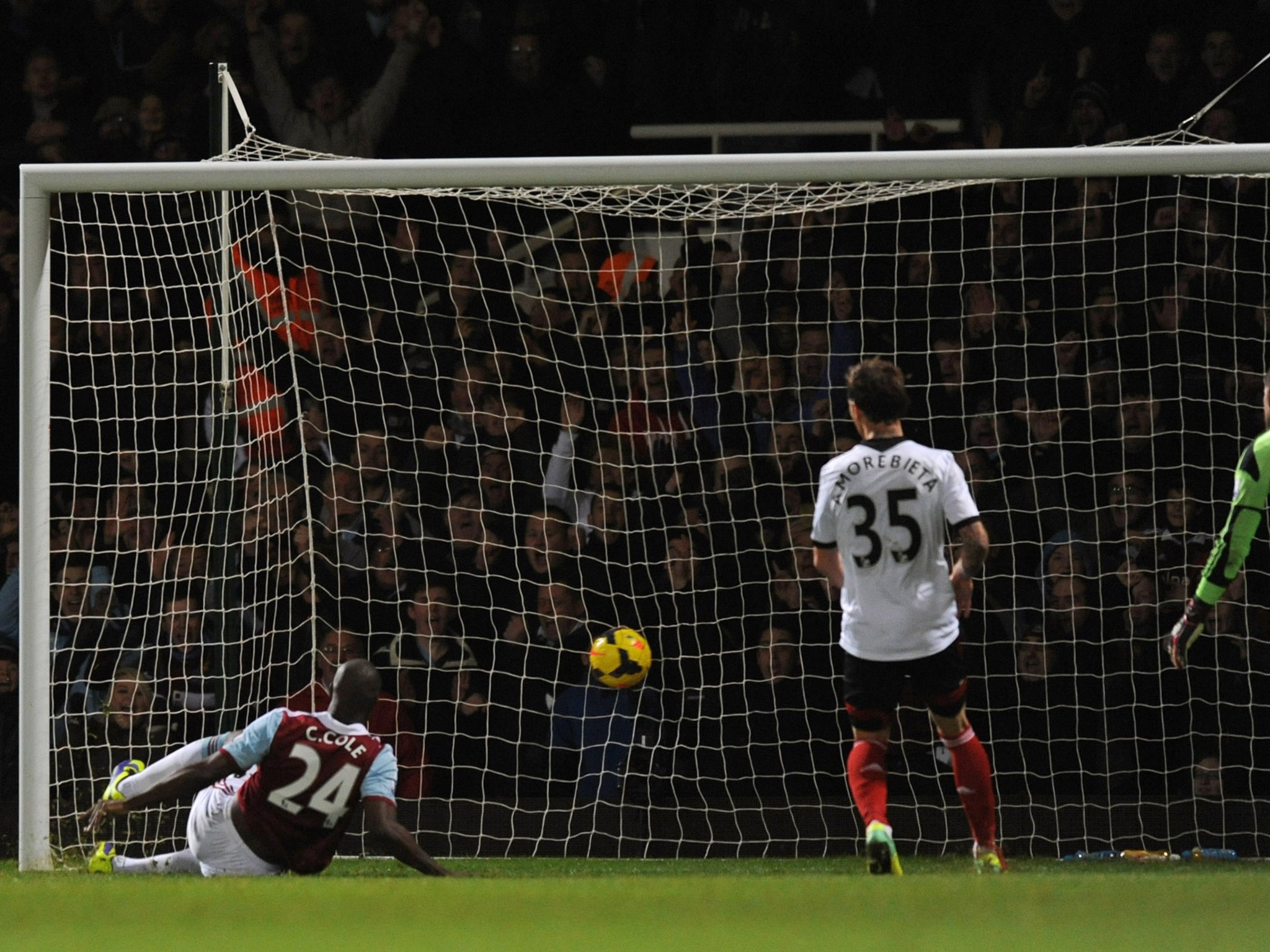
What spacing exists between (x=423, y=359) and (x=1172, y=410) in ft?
11.9

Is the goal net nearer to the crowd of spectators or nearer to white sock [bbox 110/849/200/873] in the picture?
the crowd of spectators

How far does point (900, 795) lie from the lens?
831 cm

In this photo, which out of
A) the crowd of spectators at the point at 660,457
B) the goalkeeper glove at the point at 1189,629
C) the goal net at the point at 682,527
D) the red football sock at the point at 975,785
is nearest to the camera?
the red football sock at the point at 975,785

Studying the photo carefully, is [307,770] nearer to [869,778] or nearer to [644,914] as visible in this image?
[869,778]

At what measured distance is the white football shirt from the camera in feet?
19.9

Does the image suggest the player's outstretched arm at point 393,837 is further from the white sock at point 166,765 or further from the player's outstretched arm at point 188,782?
the white sock at point 166,765

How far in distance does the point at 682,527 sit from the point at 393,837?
2.44 m

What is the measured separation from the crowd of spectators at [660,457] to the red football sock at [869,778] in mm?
1712

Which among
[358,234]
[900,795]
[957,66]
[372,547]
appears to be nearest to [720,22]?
[957,66]

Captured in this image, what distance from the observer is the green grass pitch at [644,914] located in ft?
10.6

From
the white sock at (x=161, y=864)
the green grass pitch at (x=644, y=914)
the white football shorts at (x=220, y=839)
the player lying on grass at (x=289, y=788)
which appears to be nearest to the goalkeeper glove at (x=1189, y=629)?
the green grass pitch at (x=644, y=914)

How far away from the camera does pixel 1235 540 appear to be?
631 cm

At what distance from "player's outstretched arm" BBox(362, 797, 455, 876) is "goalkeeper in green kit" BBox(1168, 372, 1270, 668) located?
8.80ft

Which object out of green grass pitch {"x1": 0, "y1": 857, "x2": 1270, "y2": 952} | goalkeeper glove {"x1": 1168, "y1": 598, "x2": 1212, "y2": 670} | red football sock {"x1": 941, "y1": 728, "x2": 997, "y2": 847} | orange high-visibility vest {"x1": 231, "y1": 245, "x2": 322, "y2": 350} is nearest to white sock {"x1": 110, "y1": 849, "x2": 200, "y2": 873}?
green grass pitch {"x1": 0, "y1": 857, "x2": 1270, "y2": 952}
